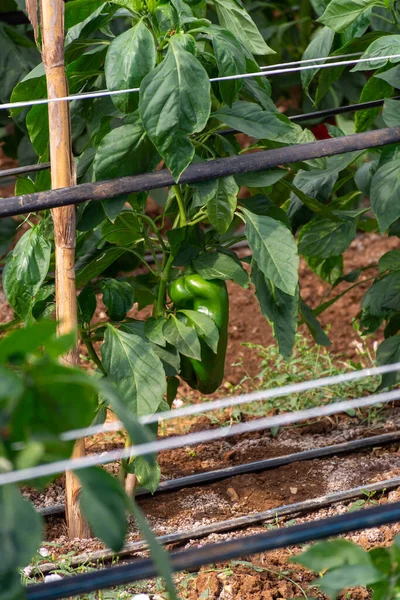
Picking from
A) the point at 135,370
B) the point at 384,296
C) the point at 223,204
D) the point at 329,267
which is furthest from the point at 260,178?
the point at 329,267

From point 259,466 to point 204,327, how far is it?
1.66ft

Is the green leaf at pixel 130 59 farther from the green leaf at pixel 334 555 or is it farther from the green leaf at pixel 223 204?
the green leaf at pixel 334 555

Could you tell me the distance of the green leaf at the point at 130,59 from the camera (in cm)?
132

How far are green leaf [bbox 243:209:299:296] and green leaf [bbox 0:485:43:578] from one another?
0.80 meters

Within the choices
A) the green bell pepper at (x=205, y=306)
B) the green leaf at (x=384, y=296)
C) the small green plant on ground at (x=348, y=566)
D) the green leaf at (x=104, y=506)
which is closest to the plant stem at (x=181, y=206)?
the green bell pepper at (x=205, y=306)

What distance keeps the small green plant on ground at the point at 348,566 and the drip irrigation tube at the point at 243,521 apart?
755mm

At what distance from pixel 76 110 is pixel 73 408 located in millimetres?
1007

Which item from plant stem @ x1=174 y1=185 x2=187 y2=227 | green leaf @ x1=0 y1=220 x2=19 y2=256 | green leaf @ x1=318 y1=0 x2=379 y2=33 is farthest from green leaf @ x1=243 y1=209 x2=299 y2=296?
green leaf @ x1=0 y1=220 x2=19 y2=256

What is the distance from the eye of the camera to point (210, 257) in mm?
1582

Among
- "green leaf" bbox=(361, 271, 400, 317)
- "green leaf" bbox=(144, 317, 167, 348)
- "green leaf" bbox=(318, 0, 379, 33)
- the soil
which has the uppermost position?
"green leaf" bbox=(318, 0, 379, 33)

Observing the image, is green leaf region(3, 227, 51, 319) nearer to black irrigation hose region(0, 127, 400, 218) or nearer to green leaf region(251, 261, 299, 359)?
black irrigation hose region(0, 127, 400, 218)

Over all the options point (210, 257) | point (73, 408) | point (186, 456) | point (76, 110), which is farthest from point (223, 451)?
point (73, 408)

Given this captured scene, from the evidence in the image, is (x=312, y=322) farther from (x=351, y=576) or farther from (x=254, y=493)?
(x=351, y=576)

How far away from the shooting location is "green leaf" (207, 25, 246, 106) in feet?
4.38
